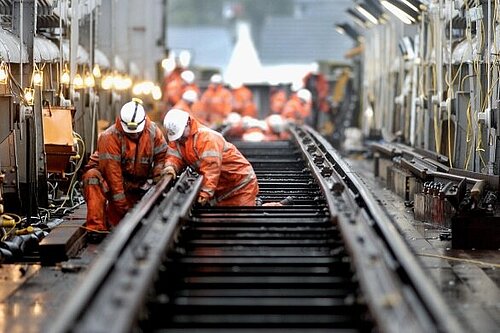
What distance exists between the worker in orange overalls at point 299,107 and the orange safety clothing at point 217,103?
190cm

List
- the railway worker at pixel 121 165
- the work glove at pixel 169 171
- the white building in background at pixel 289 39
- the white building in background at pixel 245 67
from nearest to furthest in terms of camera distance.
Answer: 1. the work glove at pixel 169 171
2. the railway worker at pixel 121 165
3. the white building in background at pixel 245 67
4. the white building in background at pixel 289 39

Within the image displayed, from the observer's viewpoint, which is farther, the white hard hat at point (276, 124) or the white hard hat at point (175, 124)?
the white hard hat at point (276, 124)

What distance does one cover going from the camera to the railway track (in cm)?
737

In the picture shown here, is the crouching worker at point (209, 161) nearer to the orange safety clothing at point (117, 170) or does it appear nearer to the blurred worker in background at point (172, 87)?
the orange safety clothing at point (117, 170)

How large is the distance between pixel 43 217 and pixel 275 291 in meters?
7.14

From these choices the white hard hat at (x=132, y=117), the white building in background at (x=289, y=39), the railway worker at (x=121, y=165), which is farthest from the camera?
the white building in background at (x=289, y=39)

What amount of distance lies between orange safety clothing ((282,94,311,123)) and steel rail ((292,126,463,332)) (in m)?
27.3

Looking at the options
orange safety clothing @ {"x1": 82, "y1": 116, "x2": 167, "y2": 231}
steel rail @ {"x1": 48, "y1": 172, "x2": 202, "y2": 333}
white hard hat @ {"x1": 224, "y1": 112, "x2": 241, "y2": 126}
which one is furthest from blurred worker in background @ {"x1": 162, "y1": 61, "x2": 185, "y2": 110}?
steel rail @ {"x1": 48, "y1": 172, "x2": 202, "y2": 333}

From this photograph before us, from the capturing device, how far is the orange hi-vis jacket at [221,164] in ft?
43.2

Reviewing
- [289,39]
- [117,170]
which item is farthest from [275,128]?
[289,39]

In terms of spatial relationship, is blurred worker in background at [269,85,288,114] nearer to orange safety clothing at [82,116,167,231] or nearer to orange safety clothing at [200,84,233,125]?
orange safety clothing at [200,84,233,125]

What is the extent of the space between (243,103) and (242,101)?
124mm

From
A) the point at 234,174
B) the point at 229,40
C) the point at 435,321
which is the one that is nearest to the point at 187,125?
the point at 234,174

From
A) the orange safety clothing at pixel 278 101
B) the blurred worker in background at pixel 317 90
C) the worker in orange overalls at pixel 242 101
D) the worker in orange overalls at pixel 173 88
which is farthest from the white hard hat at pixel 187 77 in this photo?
the blurred worker in background at pixel 317 90
